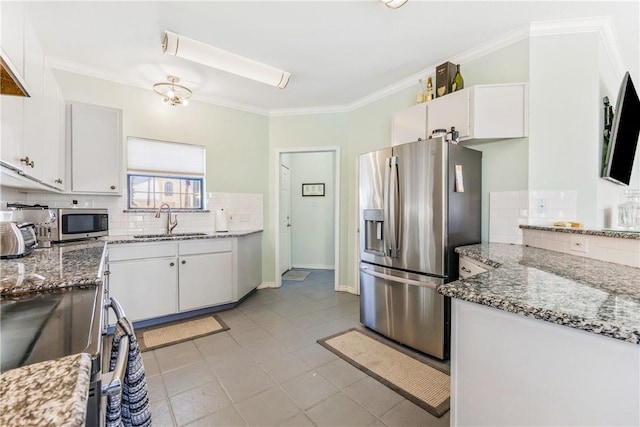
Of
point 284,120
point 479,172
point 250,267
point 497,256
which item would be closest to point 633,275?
point 497,256

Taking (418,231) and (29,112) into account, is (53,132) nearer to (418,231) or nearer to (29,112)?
(29,112)

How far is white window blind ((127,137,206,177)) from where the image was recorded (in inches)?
125

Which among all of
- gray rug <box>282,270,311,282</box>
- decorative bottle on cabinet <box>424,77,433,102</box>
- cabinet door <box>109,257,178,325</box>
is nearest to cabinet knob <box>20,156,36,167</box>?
cabinet door <box>109,257,178,325</box>

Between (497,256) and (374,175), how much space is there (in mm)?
1253

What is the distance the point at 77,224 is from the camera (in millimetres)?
2496

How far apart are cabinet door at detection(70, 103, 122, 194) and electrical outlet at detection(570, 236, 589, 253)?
154 inches

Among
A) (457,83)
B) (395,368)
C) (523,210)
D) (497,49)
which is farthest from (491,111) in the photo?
(395,368)

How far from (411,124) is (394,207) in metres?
0.97

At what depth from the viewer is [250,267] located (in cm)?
371

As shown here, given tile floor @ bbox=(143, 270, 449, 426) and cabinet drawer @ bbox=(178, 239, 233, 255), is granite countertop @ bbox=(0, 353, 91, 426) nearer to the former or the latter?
tile floor @ bbox=(143, 270, 449, 426)

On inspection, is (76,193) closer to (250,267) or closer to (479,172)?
(250,267)

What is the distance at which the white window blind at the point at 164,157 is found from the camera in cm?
319

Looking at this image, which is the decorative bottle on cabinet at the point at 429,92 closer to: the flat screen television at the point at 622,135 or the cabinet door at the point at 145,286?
the flat screen television at the point at 622,135

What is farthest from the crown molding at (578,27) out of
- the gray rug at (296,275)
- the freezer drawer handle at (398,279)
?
the gray rug at (296,275)
